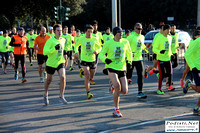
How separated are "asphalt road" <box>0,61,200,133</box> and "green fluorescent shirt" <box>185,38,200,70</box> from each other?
107cm

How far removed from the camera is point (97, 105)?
887cm

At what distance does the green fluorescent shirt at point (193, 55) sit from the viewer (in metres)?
7.26

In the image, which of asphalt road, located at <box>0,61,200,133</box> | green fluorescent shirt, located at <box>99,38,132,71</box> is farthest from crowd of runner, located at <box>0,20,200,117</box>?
asphalt road, located at <box>0,61,200,133</box>

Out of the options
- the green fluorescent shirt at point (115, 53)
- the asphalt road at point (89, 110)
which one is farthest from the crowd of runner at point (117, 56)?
the asphalt road at point (89, 110)

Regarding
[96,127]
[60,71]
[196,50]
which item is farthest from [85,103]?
[196,50]

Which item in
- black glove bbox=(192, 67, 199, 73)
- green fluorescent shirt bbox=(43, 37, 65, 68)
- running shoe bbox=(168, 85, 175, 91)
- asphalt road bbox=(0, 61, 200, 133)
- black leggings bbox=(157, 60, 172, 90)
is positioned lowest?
asphalt road bbox=(0, 61, 200, 133)

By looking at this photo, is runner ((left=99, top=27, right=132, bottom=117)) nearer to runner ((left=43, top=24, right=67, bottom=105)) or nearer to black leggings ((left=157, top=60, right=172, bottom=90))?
runner ((left=43, top=24, right=67, bottom=105))

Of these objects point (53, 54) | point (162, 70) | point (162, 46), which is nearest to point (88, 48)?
point (53, 54)

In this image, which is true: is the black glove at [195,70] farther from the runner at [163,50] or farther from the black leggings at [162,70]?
the black leggings at [162,70]

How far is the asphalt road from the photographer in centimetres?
677

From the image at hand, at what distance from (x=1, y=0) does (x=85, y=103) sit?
3234cm

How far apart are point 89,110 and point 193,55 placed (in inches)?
105

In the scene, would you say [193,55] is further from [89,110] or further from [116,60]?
[89,110]

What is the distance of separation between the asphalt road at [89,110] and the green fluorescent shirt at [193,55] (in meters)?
1.07
